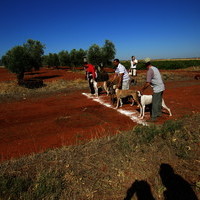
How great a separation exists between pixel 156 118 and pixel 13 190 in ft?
17.3

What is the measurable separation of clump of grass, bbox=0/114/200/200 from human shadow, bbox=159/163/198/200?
A: 106 mm

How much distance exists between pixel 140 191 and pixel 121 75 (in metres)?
5.85

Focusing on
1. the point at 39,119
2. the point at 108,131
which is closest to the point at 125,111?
the point at 108,131

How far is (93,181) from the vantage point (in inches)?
130

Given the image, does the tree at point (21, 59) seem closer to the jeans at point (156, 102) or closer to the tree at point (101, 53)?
the tree at point (101, 53)

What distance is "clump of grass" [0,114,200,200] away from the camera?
3023mm

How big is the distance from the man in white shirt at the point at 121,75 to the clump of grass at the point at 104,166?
376 centimetres

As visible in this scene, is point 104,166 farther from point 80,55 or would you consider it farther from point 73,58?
point 73,58

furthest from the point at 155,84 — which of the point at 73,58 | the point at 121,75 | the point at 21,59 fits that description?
the point at 73,58

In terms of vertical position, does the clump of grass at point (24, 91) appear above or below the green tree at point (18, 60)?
below

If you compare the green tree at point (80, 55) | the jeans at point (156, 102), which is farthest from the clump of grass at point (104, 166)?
the green tree at point (80, 55)

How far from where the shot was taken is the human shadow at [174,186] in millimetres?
2996

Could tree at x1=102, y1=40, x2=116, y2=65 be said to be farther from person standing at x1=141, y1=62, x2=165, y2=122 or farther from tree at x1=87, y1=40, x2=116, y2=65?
person standing at x1=141, y1=62, x2=165, y2=122

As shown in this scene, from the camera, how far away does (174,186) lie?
3.22 meters
